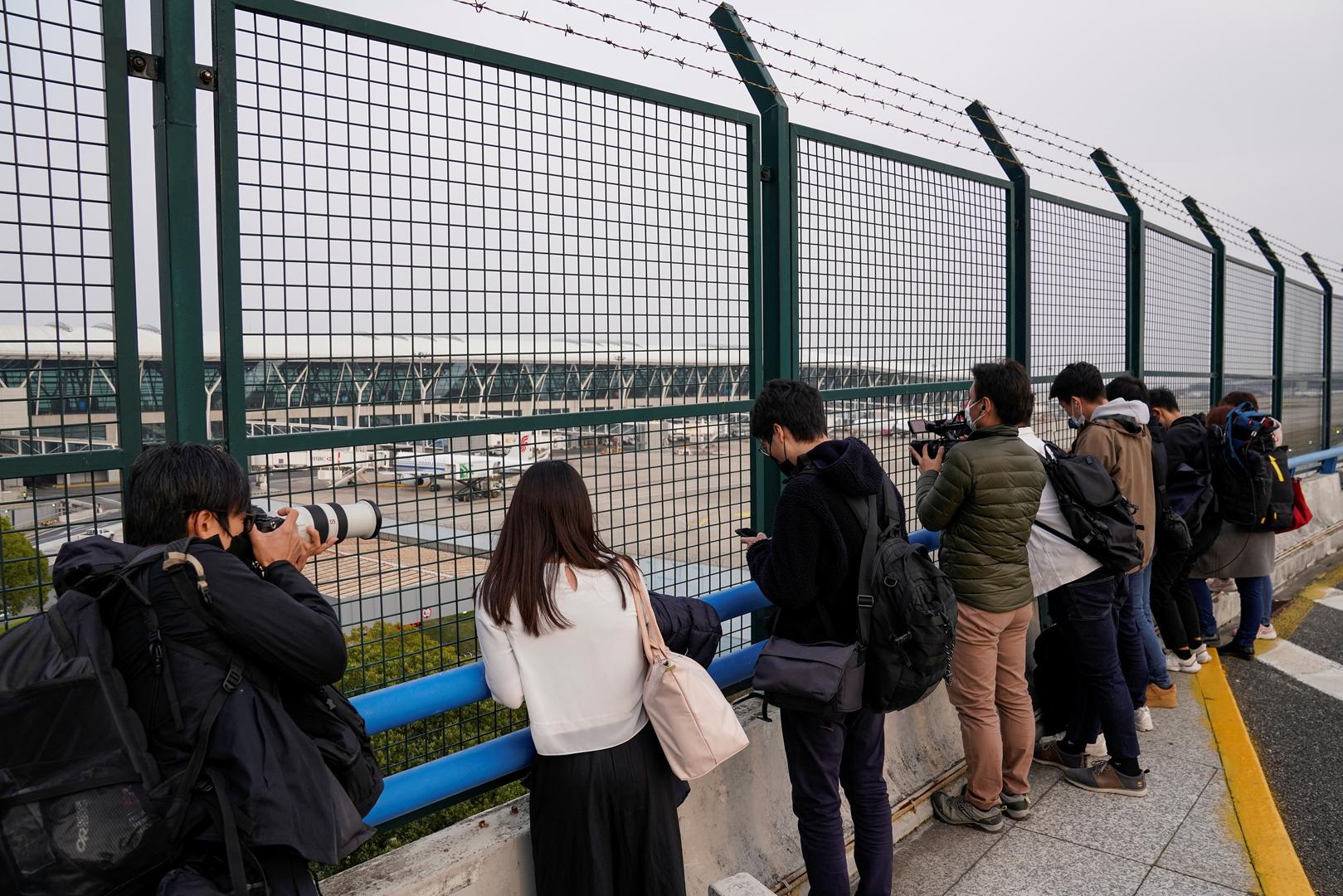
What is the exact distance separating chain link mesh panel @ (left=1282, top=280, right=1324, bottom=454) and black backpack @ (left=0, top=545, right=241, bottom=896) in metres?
12.7

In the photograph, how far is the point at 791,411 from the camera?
310cm

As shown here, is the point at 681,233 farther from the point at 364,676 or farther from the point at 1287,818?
the point at 1287,818

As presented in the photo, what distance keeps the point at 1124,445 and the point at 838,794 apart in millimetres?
2717

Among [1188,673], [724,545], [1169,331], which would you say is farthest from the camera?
[1169,331]

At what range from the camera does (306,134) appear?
8.55 feet

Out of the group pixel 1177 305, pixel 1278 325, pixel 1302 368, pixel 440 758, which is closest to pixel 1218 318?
pixel 1177 305

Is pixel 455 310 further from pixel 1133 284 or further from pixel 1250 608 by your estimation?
pixel 1133 284

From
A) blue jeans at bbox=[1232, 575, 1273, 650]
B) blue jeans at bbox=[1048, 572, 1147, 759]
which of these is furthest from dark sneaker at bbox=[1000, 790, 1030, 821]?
blue jeans at bbox=[1232, 575, 1273, 650]

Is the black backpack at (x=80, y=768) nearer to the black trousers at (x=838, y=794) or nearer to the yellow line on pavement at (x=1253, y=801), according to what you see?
the black trousers at (x=838, y=794)

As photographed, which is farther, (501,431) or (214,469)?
(501,431)

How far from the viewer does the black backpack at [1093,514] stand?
403 cm

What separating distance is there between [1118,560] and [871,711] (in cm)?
161

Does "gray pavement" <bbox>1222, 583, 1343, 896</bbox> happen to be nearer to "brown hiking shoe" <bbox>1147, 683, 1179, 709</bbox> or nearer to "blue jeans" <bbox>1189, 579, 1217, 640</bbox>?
"blue jeans" <bbox>1189, 579, 1217, 640</bbox>

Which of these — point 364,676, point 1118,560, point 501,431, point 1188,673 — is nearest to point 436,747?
point 364,676
